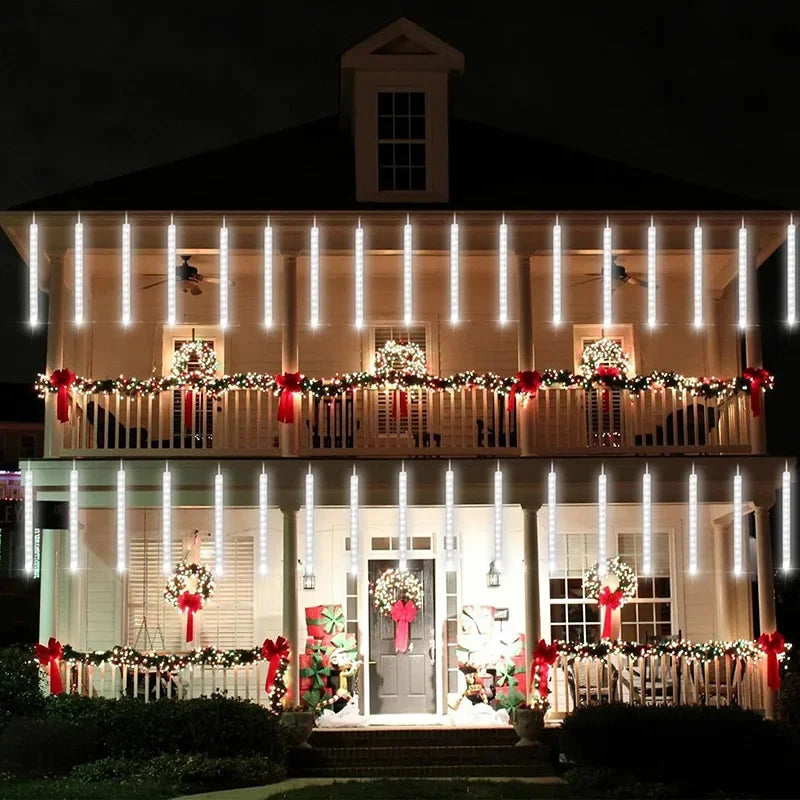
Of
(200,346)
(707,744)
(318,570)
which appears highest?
(200,346)

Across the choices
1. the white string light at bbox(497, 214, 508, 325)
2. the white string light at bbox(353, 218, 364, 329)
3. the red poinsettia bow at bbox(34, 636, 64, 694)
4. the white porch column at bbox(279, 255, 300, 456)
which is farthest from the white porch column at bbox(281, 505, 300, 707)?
the white string light at bbox(497, 214, 508, 325)

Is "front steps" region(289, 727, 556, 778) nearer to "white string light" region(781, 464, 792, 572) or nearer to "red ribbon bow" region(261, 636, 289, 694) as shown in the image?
"red ribbon bow" region(261, 636, 289, 694)

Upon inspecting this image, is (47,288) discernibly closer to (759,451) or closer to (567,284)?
(567,284)

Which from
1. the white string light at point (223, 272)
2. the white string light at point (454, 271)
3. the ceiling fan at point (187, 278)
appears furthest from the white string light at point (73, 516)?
the white string light at point (454, 271)

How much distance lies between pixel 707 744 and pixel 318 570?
20.4 feet

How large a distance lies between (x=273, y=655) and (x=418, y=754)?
2.07 metres

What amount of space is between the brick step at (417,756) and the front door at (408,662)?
231 centimetres

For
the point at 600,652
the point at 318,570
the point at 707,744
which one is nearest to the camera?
the point at 707,744

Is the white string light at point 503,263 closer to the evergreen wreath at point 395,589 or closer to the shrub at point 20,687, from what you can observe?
the evergreen wreath at point 395,589

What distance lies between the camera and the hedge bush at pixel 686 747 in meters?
13.6
